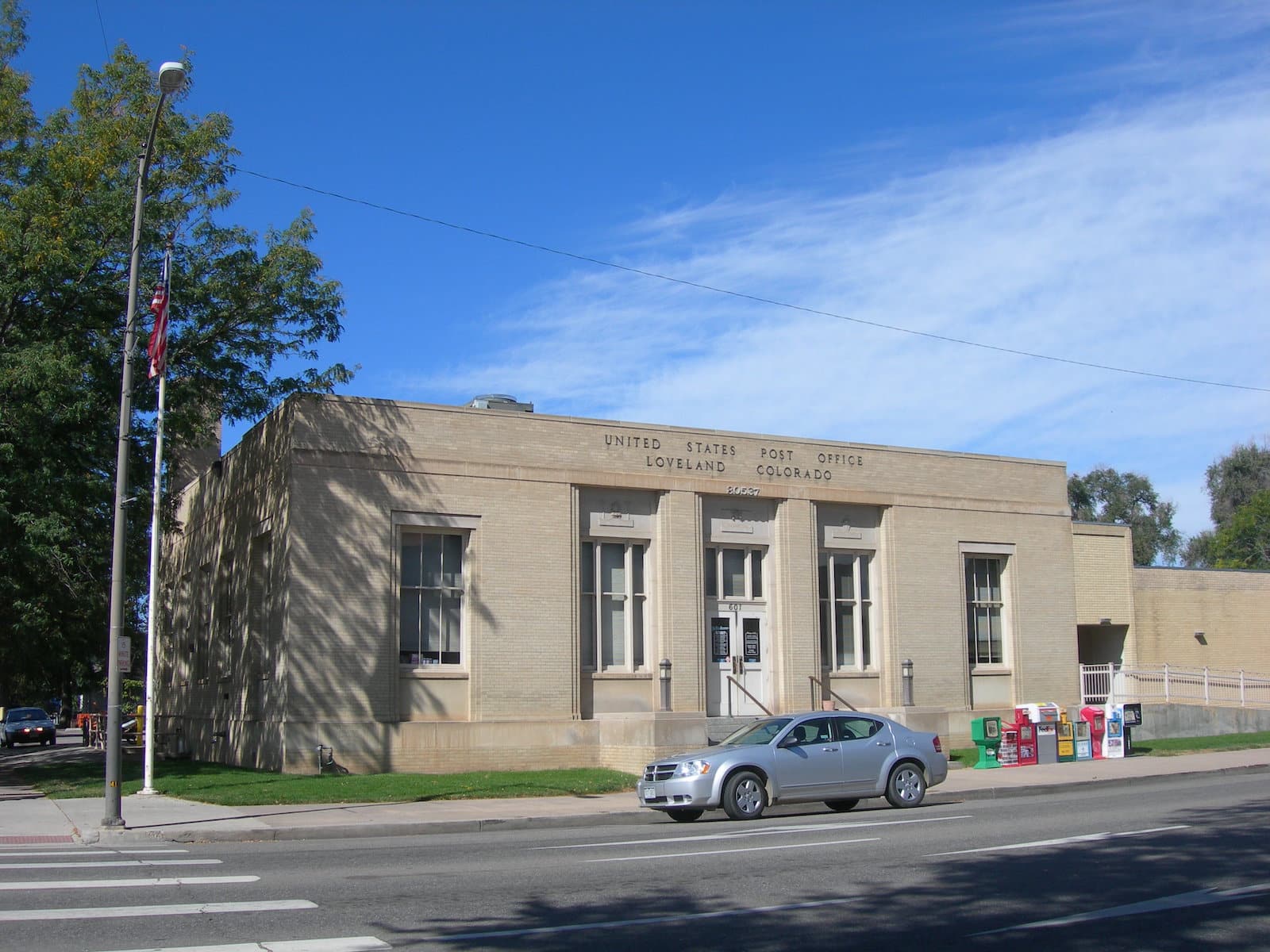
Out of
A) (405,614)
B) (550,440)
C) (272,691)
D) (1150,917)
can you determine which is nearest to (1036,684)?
(550,440)

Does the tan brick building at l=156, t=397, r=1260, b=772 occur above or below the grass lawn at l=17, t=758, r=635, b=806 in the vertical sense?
above

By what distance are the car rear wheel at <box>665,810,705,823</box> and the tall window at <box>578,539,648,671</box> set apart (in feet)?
30.4

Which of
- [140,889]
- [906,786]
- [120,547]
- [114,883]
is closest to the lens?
[140,889]

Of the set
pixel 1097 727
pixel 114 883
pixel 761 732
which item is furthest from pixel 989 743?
pixel 114 883

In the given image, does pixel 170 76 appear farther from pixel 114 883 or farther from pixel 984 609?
pixel 984 609

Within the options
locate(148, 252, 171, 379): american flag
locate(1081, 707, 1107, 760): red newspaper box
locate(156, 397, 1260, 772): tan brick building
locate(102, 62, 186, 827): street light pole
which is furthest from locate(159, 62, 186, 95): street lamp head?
locate(1081, 707, 1107, 760): red newspaper box

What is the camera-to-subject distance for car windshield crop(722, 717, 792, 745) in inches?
717

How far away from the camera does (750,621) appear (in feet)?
96.0

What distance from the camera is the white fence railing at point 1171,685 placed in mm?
34812

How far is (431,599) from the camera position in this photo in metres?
26.1

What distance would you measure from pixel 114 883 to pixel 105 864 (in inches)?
75.9

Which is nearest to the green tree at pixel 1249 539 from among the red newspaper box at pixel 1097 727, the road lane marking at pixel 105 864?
the red newspaper box at pixel 1097 727

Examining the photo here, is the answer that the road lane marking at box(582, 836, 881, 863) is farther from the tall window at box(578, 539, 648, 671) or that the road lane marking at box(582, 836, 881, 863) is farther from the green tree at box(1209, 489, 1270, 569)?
the green tree at box(1209, 489, 1270, 569)

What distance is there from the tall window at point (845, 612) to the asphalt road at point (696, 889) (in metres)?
13.7
